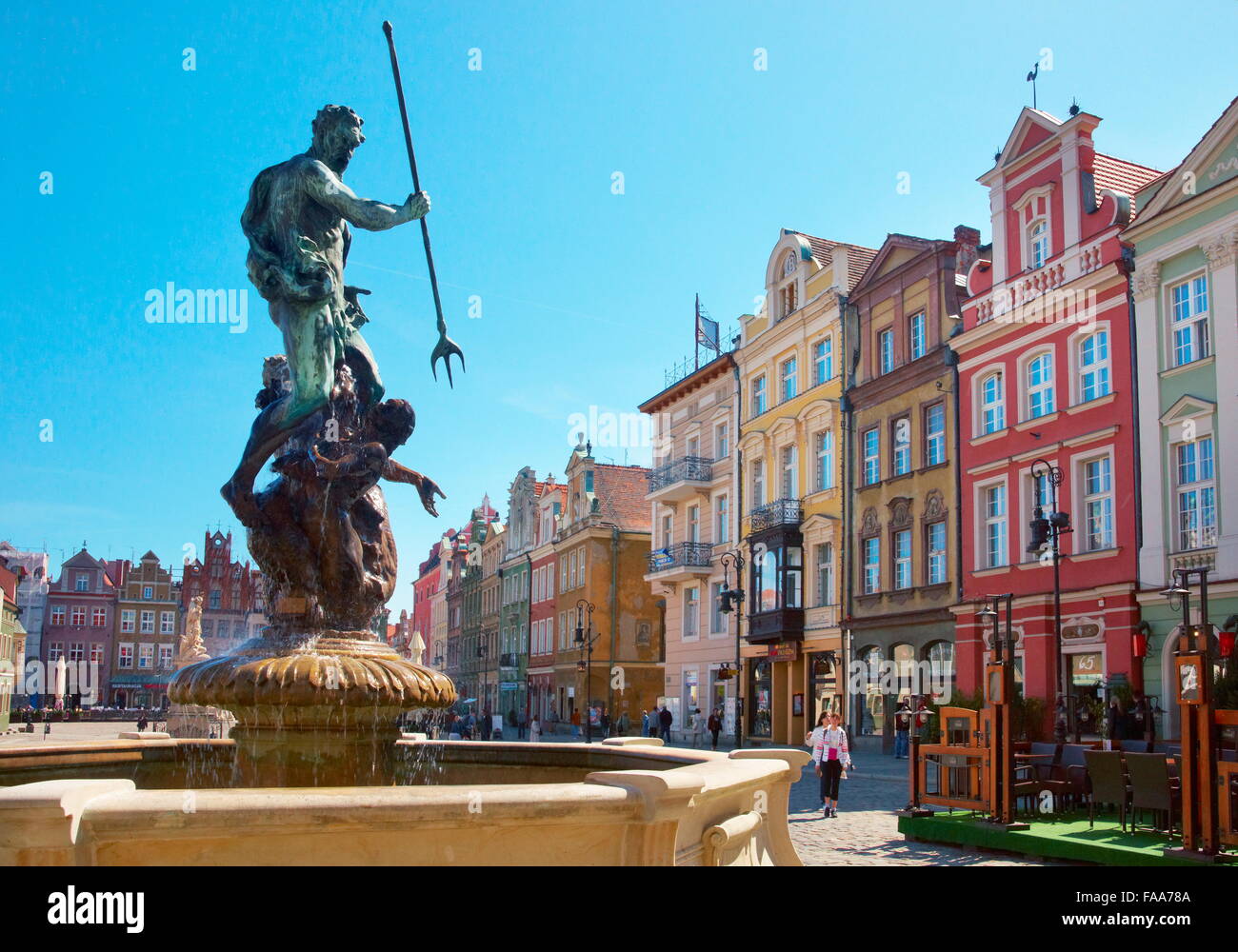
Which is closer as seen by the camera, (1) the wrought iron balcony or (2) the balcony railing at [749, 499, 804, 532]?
(2) the balcony railing at [749, 499, 804, 532]

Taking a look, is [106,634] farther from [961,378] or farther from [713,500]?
[961,378]

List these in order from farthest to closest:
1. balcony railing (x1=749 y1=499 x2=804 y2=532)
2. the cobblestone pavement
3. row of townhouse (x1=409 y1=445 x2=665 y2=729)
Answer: row of townhouse (x1=409 y1=445 x2=665 y2=729) → balcony railing (x1=749 y1=499 x2=804 y2=532) → the cobblestone pavement

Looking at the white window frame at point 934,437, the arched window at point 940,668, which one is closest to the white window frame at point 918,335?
the white window frame at point 934,437

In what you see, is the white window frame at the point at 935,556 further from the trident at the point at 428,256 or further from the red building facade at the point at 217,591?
the red building facade at the point at 217,591

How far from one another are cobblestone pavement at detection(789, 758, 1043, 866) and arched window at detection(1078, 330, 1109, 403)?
31.7 ft

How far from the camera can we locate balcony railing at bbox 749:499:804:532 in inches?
1452

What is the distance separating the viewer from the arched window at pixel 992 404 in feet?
94.1

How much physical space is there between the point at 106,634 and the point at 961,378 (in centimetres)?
8160

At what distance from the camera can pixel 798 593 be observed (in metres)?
36.4

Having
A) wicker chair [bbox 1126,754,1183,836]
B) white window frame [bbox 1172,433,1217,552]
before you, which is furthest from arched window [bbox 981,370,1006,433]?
wicker chair [bbox 1126,754,1183,836]

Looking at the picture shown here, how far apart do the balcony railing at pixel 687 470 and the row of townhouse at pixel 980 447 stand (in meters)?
0.10

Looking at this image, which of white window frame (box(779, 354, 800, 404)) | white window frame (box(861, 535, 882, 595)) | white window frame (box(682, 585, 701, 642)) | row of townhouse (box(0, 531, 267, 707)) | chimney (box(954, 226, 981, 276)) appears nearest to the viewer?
Answer: chimney (box(954, 226, 981, 276))

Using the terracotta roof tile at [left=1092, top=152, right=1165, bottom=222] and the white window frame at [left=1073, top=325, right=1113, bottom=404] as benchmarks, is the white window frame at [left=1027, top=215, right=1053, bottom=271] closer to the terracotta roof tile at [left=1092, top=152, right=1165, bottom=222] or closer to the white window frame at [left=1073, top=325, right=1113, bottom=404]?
the terracotta roof tile at [left=1092, top=152, right=1165, bottom=222]
